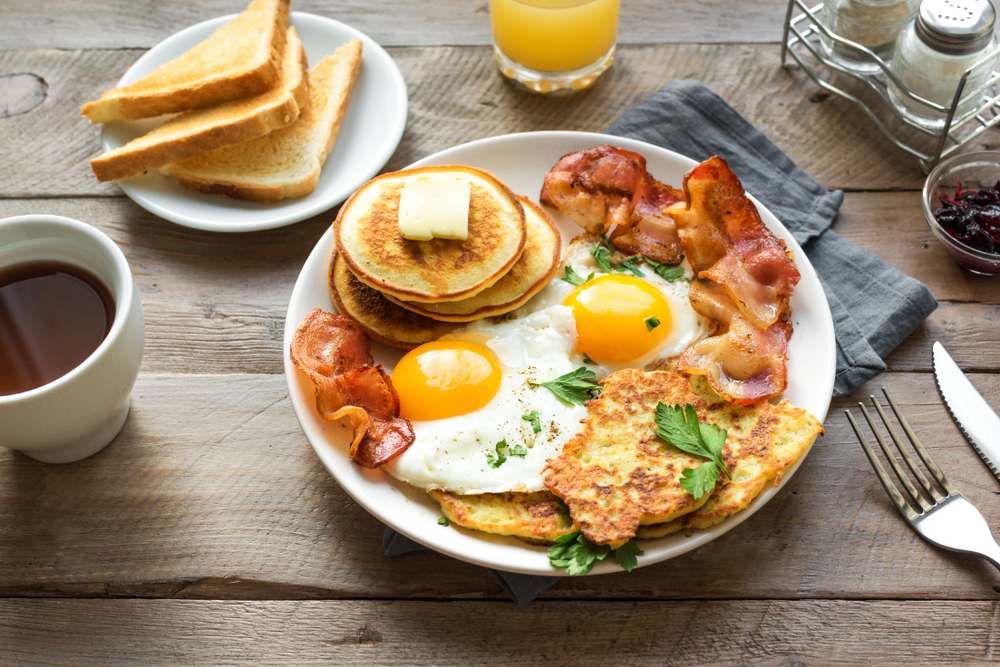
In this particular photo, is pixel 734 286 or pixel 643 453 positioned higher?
pixel 734 286

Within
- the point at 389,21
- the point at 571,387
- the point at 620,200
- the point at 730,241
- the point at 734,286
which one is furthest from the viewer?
the point at 389,21

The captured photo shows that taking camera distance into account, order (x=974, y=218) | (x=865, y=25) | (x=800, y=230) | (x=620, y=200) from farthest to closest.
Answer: (x=865, y=25) < (x=800, y=230) < (x=974, y=218) < (x=620, y=200)

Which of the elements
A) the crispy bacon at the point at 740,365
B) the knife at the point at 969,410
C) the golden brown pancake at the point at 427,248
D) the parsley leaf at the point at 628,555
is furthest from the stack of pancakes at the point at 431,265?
the knife at the point at 969,410

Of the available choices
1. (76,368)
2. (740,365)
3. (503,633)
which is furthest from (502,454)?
(76,368)

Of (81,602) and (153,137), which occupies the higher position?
(153,137)

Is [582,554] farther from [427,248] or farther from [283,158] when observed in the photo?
[283,158]

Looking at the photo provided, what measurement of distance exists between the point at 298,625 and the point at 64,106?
255 cm

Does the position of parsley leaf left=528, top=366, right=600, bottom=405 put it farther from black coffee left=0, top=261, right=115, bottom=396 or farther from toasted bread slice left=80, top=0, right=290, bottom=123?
toasted bread slice left=80, top=0, right=290, bottom=123

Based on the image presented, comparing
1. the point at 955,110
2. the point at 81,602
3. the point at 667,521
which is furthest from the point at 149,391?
the point at 955,110

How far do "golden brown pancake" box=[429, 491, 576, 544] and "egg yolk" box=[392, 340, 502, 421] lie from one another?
0.26 metres

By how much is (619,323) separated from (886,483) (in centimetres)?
92

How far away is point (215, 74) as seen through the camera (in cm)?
300

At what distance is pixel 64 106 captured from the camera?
3.22 meters

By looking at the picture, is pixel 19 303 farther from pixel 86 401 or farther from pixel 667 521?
pixel 667 521
